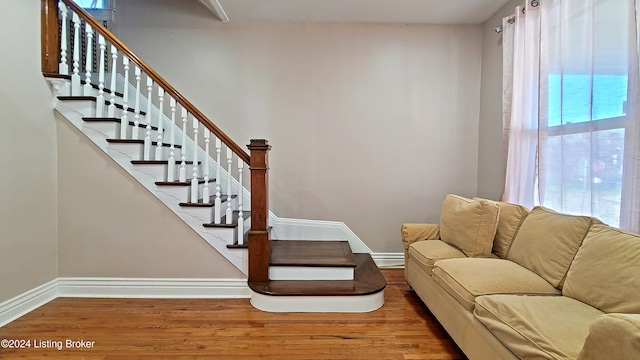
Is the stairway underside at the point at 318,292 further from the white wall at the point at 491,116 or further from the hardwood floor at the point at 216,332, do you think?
the white wall at the point at 491,116

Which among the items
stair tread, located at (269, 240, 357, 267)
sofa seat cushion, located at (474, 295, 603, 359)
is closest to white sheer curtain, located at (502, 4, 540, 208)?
sofa seat cushion, located at (474, 295, 603, 359)

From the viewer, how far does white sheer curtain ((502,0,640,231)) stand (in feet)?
5.72

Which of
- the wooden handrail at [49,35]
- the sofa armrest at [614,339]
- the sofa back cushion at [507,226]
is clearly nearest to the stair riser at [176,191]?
the wooden handrail at [49,35]

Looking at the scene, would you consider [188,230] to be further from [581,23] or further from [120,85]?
[581,23]

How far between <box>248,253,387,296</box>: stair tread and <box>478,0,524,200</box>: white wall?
1607mm

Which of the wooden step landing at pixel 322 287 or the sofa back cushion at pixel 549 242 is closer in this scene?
the sofa back cushion at pixel 549 242

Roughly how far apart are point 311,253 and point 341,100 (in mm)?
1716

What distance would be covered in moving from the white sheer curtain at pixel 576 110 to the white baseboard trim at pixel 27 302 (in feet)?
12.9

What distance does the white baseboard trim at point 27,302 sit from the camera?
2213 millimetres

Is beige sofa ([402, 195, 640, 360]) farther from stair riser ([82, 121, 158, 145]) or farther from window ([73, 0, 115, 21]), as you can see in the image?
window ([73, 0, 115, 21])

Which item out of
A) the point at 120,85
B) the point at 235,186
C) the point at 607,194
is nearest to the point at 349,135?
the point at 235,186

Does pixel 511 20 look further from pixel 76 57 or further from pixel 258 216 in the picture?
pixel 76 57

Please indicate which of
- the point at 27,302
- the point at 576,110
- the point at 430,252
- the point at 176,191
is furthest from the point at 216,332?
the point at 576,110

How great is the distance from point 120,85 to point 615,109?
171 inches
